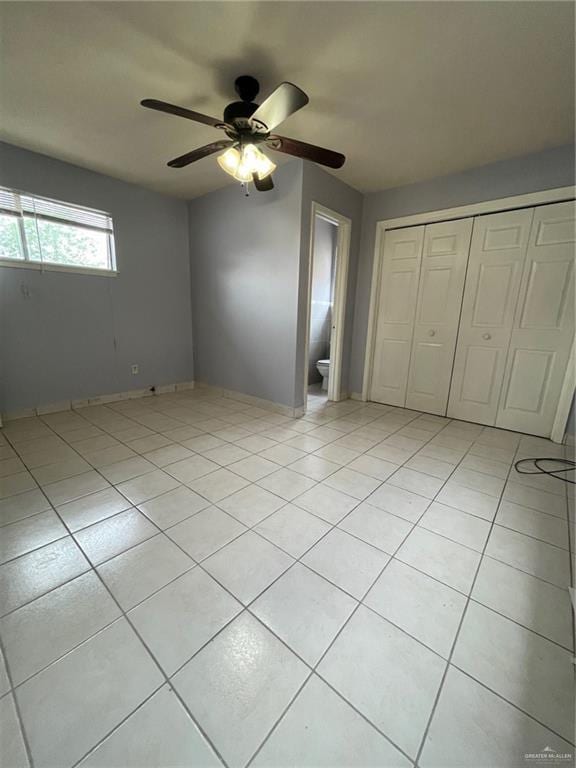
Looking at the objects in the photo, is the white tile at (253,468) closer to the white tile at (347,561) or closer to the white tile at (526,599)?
the white tile at (347,561)

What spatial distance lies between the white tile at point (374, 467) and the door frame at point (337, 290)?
4.01ft

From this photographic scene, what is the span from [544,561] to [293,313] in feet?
8.78

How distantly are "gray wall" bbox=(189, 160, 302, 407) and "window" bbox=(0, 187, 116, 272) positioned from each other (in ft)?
3.77

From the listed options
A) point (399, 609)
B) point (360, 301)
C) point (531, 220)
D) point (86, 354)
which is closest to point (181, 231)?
point (86, 354)

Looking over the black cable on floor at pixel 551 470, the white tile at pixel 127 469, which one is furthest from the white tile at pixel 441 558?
the white tile at pixel 127 469

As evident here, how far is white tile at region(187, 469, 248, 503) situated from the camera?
6.31ft

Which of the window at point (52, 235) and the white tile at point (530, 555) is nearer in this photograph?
the white tile at point (530, 555)

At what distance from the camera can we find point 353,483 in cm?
209

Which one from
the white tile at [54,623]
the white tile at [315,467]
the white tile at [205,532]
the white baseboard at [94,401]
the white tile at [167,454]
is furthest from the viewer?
the white baseboard at [94,401]

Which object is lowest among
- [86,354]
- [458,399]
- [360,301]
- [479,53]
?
[458,399]

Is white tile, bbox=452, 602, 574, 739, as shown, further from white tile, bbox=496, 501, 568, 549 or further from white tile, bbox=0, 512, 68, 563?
white tile, bbox=0, 512, 68, 563

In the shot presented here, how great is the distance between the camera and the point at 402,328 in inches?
144

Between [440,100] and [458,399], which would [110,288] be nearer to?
[440,100]

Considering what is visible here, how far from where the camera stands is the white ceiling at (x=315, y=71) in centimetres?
146
